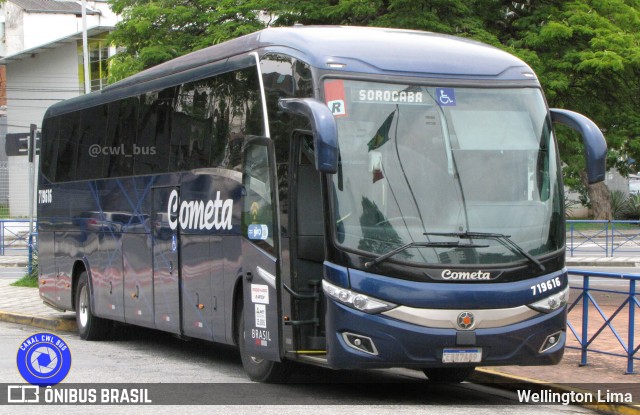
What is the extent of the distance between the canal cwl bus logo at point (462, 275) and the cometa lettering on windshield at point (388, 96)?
171 cm

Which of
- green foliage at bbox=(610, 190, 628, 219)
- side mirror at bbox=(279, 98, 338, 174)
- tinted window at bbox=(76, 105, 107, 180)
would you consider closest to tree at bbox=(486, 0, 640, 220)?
tinted window at bbox=(76, 105, 107, 180)

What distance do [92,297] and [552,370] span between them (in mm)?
7508

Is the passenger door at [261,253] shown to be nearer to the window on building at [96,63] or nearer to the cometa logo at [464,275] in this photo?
the cometa logo at [464,275]

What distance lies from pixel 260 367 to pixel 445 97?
3.45 meters

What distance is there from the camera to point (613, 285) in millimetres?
22984

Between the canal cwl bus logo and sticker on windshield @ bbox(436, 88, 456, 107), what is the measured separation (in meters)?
1.67

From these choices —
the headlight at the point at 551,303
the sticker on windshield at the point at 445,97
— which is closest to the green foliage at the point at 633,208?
the headlight at the point at 551,303

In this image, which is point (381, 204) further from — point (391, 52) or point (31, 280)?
point (31, 280)

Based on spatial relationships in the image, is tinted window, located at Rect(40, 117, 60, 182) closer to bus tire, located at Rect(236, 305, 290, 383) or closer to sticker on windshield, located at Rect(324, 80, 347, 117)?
Result: bus tire, located at Rect(236, 305, 290, 383)

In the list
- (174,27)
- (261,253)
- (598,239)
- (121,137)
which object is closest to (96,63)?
(174,27)

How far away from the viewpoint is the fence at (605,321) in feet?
39.5

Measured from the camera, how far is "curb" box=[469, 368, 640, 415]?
33.0ft

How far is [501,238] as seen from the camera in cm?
1030

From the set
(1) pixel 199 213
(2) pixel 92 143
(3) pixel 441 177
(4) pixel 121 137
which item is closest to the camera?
(3) pixel 441 177
